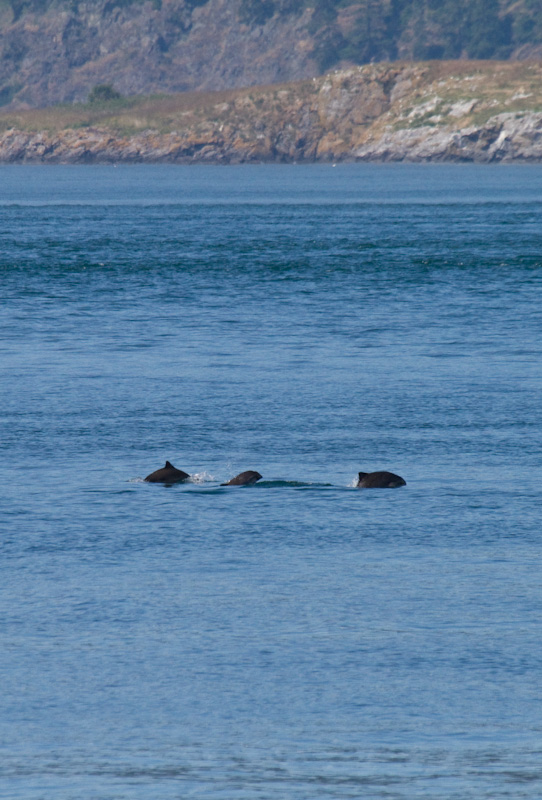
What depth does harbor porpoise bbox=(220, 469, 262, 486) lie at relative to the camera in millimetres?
19422

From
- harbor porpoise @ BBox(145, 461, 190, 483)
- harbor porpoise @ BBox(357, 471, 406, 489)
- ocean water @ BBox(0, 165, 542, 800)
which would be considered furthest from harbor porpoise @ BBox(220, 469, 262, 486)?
harbor porpoise @ BBox(357, 471, 406, 489)

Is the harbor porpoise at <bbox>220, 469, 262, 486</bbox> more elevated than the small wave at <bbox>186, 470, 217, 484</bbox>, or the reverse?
the harbor porpoise at <bbox>220, 469, 262, 486</bbox>

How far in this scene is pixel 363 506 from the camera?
18312 millimetres

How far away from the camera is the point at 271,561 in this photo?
15.8m

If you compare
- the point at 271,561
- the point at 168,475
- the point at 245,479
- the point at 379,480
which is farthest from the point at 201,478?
the point at 271,561

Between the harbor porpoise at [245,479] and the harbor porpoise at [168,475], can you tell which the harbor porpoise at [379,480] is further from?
the harbor porpoise at [168,475]

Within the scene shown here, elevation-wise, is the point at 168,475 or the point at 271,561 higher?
the point at 271,561

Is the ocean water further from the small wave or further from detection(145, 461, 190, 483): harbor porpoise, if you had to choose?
detection(145, 461, 190, 483): harbor porpoise

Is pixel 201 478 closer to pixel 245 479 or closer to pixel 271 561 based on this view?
pixel 245 479

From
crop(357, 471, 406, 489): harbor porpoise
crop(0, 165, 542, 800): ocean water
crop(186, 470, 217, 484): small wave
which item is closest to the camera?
crop(0, 165, 542, 800): ocean water

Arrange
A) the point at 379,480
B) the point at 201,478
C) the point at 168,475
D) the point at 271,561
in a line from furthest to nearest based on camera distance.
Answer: the point at 201,478
the point at 168,475
the point at 379,480
the point at 271,561

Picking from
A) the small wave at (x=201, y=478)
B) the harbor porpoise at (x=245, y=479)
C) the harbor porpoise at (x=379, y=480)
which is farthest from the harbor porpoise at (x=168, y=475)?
the harbor porpoise at (x=379, y=480)

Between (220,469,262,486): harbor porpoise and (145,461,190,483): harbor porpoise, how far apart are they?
2.07ft

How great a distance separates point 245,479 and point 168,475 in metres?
1.13
